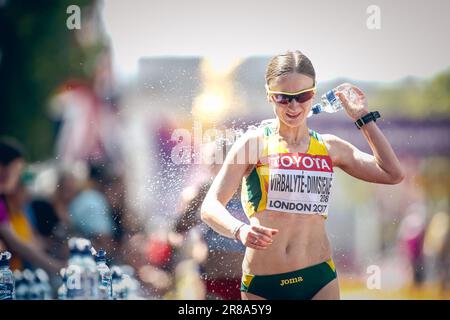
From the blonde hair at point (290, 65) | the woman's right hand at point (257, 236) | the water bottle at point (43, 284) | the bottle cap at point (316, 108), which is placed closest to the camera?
the woman's right hand at point (257, 236)

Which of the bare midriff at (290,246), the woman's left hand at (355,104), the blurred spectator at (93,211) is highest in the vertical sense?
the woman's left hand at (355,104)

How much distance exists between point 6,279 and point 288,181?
7.30 ft

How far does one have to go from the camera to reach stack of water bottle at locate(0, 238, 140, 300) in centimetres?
479

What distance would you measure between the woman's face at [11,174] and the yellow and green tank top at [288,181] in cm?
198

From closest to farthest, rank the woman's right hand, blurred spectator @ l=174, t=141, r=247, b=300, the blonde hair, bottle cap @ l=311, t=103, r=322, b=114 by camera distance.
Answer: the woman's right hand → the blonde hair → bottle cap @ l=311, t=103, r=322, b=114 → blurred spectator @ l=174, t=141, r=247, b=300

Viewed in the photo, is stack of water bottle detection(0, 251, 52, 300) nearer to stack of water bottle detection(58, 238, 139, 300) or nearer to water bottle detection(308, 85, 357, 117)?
stack of water bottle detection(58, 238, 139, 300)

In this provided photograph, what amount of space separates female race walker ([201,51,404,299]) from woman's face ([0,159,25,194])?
1.89 meters

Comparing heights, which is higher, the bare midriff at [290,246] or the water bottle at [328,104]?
the water bottle at [328,104]

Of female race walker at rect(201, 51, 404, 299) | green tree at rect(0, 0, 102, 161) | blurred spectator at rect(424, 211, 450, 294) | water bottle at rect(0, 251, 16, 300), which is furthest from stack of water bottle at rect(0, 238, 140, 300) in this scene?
blurred spectator at rect(424, 211, 450, 294)

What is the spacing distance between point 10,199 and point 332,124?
2328mm

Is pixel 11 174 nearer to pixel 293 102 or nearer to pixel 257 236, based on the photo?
pixel 293 102

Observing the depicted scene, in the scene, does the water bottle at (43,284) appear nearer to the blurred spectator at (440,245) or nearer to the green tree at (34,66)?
the green tree at (34,66)

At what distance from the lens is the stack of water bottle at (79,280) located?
4.79 meters

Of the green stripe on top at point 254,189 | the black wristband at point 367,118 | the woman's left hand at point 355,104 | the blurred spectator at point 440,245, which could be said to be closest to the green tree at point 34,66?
the green stripe on top at point 254,189
